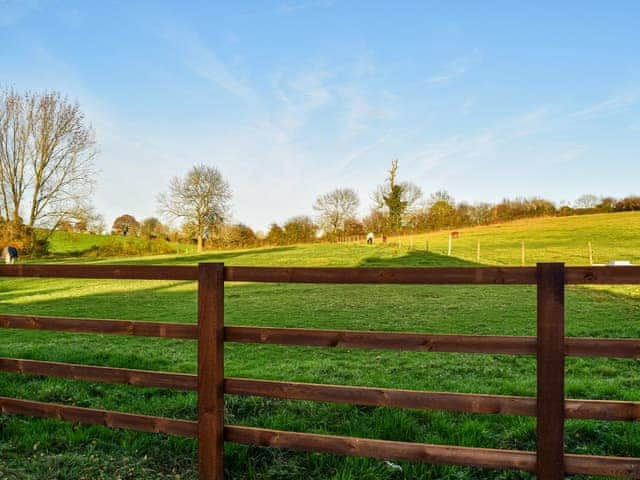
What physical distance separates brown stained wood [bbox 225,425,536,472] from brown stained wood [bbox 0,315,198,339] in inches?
31.9

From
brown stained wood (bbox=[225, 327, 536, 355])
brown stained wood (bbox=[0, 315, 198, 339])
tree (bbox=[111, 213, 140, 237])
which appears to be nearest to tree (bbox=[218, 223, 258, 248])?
tree (bbox=[111, 213, 140, 237])

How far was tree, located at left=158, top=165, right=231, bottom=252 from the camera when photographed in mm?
49719

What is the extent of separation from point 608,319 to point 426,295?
736 centimetres

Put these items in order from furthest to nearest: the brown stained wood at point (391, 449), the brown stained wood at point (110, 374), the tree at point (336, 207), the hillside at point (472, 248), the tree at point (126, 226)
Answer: the tree at point (336, 207) < the tree at point (126, 226) < the hillside at point (472, 248) < the brown stained wood at point (110, 374) < the brown stained wood at point (391, 449)

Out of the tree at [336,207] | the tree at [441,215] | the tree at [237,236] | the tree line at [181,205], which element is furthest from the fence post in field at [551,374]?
the tree at [441,215]

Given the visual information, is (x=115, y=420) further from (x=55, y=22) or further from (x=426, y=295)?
(x=55, y=22)

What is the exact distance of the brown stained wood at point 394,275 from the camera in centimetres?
261

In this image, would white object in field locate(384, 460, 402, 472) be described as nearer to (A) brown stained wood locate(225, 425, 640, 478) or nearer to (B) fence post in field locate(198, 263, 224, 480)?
(A) brown stained wood locate(225, 425, 640, 478)

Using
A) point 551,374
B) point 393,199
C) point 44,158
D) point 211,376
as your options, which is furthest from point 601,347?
point 393,199

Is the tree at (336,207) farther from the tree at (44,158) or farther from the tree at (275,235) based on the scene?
the tree at (44,158)

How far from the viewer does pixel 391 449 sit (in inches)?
106

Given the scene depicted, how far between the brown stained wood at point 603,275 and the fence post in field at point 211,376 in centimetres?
233

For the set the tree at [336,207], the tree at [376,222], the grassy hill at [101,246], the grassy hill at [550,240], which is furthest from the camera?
the tree at [336,207]

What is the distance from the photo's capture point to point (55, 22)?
15.5 meters
